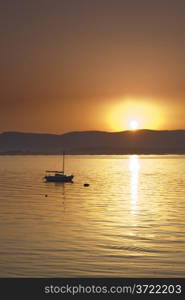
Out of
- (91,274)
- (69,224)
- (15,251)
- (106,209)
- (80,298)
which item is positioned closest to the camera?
(80,298)

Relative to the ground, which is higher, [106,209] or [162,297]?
[106,209]

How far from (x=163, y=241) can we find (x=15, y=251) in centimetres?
1204

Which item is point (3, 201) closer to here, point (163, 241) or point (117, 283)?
point (163, 241)

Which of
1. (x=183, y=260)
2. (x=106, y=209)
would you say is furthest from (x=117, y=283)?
(x=106, y=209)

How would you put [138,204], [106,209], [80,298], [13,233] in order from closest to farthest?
[80,298] < [13,233] < [106,209] < [138,204]

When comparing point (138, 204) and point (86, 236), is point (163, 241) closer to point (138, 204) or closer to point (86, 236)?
point (86, 236)

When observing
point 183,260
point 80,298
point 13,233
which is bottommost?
point 80,298

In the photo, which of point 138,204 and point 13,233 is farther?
point 138,204

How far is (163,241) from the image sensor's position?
4119 centimetres

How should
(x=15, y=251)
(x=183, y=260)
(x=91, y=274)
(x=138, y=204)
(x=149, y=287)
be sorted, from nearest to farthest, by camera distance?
(x=149, y=287), (x=91, y=274), (x=183, y=260), (x=15, y=251), (x=138, y=204)

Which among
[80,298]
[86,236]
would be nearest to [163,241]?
[86,236]

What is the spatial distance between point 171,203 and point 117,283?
53.1 metres

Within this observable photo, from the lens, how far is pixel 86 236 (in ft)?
142

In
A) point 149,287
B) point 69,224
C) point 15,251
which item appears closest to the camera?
point 149,287
